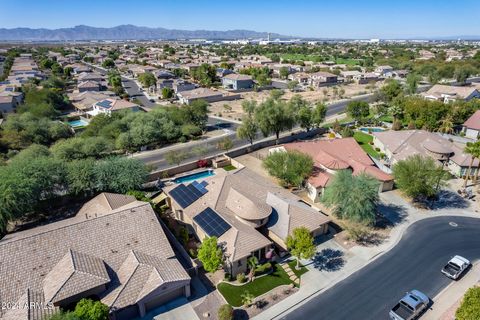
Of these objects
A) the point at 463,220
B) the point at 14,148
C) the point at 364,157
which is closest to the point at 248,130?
the point at 364,157

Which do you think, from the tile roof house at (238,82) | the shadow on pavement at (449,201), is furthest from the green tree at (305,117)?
the tile roof house at (238,82)

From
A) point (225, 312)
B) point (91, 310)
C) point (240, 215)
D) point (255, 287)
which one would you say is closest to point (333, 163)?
point (240, 215)

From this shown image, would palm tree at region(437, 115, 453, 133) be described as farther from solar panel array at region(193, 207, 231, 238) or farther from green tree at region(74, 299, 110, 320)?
green tree at region(74, 299, 110, 320)

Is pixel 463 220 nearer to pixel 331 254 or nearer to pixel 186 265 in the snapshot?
pixel 331 254

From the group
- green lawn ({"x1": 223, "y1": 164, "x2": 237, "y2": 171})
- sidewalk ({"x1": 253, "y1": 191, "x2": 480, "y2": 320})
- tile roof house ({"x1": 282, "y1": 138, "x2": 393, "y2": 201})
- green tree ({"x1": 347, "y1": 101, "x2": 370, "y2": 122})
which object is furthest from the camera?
green tree ({"x1": 347, "y1": 101, "x2": 370, "y2": 122})

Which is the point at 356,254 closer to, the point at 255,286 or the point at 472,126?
the point at 255,286

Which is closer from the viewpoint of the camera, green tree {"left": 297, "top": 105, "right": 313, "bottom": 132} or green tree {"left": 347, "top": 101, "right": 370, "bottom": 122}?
green tree {"left": 297, "top": 105, "right": 313, "bottom": 132}

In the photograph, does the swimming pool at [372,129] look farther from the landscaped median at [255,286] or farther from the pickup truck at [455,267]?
the landscaped median at [255,286]

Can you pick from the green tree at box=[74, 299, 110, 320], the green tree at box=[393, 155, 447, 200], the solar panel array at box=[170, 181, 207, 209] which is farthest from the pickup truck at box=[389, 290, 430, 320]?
the green tree at box=[74, 299, 110, 320]
